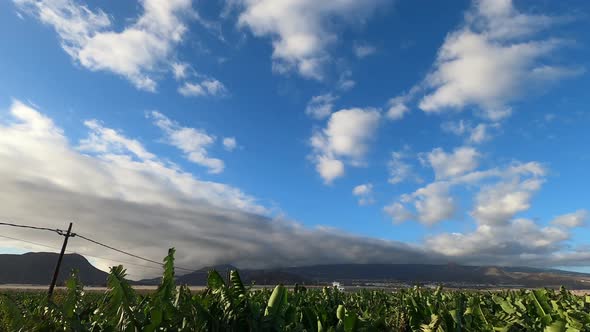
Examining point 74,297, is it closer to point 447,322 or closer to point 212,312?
point 212,312

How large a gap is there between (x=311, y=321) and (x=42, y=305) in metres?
3.93

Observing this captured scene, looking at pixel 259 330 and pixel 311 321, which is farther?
pixel 311 321

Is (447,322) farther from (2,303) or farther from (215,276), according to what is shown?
(2,303)

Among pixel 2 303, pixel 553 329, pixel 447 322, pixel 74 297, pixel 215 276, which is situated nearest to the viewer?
pixel 2 303

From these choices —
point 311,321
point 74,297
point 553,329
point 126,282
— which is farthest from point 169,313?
point 553,329

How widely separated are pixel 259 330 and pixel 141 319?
48.1 inches

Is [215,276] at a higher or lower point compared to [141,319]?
higher

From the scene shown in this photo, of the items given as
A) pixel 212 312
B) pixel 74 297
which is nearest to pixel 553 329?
pixel 212 312

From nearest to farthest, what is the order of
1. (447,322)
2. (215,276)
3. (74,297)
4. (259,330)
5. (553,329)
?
(259,330)
(74,297)
(215,276)
(553,329)
(447,322)

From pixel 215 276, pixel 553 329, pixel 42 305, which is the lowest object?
pixel 553 329

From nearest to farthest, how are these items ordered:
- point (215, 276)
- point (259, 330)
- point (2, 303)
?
1. point (2, 303)
2. point (259, 330)
3. point (215, 276)

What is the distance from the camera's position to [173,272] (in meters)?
4.19

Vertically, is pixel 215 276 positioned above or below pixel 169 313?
above

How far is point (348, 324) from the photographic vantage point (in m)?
4.46
